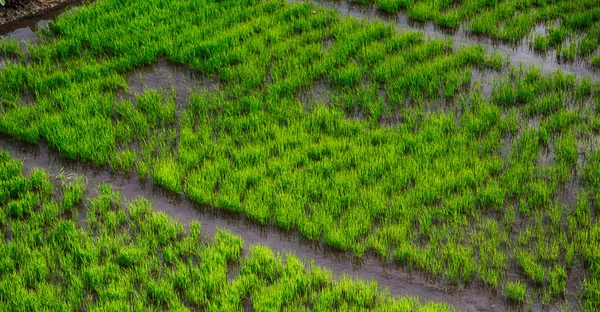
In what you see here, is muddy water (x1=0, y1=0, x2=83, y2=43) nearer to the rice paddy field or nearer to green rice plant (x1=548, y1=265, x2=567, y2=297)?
the rice paddy field

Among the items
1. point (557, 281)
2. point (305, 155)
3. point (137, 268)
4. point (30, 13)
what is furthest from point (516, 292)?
point (30, 13)

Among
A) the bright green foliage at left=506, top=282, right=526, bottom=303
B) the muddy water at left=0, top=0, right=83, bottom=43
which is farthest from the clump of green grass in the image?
the muddy water at left=0, top=0, right=83, bottom=43

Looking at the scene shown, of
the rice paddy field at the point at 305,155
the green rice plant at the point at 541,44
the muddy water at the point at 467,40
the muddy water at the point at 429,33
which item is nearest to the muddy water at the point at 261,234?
the rice paddy field at the point at 305,155

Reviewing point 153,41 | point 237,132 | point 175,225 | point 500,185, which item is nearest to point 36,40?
point 153,41

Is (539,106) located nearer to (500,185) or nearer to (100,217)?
(500,185)

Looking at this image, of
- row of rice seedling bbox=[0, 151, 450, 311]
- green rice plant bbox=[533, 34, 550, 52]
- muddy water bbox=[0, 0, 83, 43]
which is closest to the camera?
row of rice seedling bbox=[0, 151, 450, 311]

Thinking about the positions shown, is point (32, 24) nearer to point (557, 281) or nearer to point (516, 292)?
point (516, 292)
